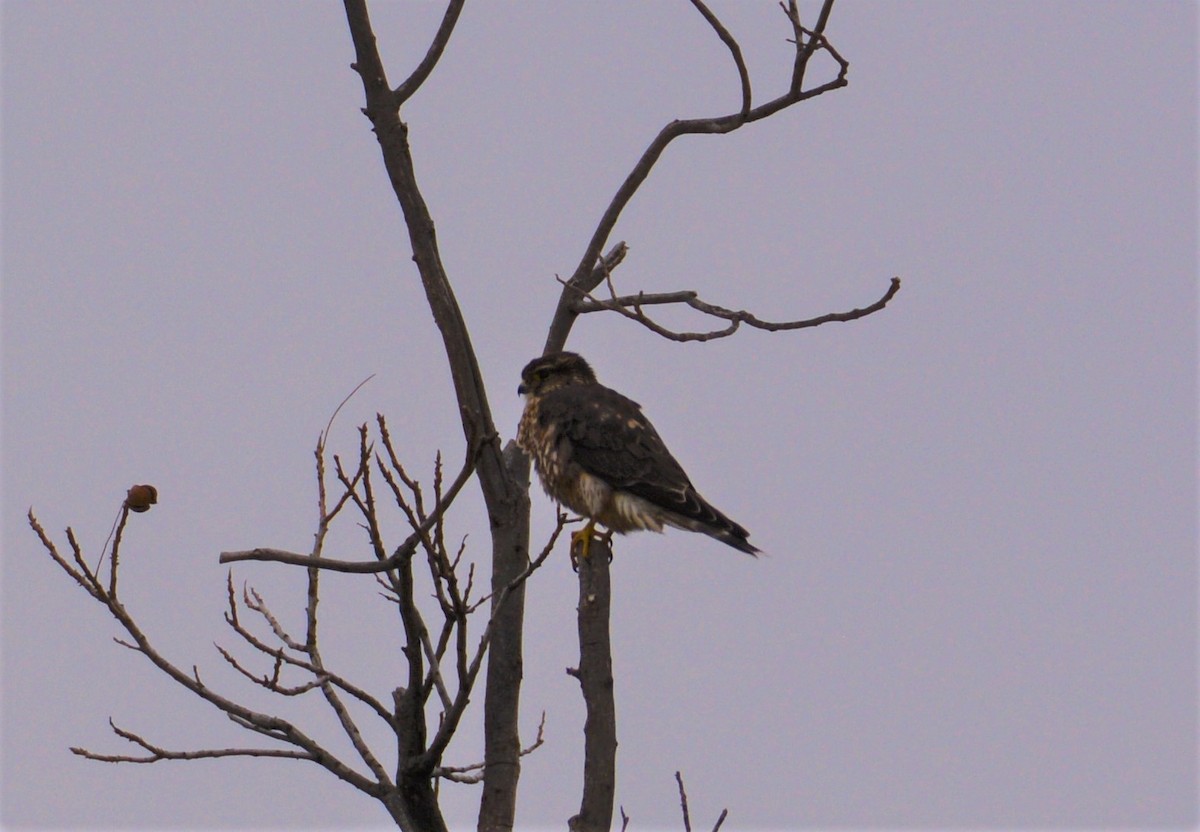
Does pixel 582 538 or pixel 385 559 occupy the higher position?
pixel 582 538

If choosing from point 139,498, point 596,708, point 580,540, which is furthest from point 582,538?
point 139,498

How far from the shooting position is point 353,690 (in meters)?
3.51

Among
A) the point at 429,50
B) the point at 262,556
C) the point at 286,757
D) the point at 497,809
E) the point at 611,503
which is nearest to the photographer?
the point at 262,556

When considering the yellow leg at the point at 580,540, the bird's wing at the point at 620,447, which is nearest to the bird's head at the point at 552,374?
the bird's wing at the point at 620,447

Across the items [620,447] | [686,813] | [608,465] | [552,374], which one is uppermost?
[552,374]

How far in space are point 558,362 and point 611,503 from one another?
83cm

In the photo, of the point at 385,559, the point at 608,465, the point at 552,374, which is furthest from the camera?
the point at 552,374

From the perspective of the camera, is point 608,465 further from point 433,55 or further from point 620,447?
point 433,55

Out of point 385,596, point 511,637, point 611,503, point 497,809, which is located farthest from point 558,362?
point 385,596

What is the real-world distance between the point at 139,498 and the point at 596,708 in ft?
4.27

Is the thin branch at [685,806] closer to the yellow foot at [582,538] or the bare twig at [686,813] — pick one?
the bare twig at [686,813]

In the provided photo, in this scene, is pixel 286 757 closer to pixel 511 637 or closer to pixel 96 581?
pixel 96 581

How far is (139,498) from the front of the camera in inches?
135

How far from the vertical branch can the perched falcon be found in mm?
1419
